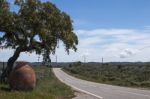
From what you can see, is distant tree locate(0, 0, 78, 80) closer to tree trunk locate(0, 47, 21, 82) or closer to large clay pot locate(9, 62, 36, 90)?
tree trunk locate(0, 47, 21, 82)

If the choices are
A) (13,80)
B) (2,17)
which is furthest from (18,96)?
(2,17)

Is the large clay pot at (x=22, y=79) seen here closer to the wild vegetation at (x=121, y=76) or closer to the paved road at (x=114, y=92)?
the paved road at (x=114, y=92)

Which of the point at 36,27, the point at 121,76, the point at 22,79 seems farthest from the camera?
the point at 121,76

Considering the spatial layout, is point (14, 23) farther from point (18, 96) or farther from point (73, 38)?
point (18, 96)

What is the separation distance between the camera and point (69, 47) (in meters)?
37.4

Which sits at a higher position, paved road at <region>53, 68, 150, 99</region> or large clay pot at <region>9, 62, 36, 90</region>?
large clay pot at <region>9, 62, 36, 90</region>

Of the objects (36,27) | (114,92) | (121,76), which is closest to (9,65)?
(36,27)

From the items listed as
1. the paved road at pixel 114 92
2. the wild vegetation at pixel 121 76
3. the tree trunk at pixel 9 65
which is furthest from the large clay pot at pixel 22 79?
the wild vegetation at pixel 121 76

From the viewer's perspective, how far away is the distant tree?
3559 centimetres

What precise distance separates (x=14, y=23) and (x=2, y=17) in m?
1.60

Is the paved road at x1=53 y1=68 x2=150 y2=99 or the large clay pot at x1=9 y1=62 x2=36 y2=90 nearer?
the large clay pot at x1=9 y1=62 x2=36 y2=90

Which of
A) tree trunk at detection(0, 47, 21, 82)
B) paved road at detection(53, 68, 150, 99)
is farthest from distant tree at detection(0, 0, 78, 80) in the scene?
paved road at detection(53, 68, 150, 99)

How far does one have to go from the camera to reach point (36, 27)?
3572cm

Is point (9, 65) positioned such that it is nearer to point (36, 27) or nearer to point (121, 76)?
point (36, 27)
